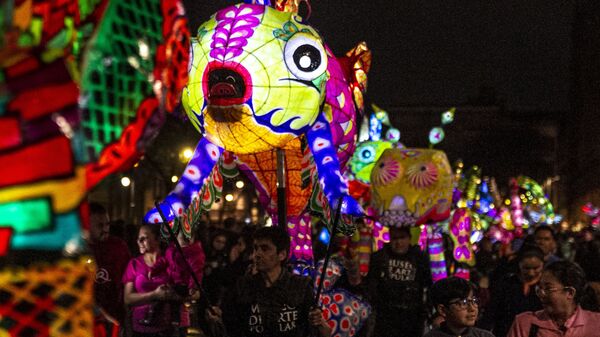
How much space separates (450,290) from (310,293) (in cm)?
78

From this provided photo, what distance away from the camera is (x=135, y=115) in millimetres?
2295

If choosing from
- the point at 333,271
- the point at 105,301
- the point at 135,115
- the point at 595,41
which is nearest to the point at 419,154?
the point at 333,271

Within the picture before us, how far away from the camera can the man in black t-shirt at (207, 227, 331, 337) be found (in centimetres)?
465

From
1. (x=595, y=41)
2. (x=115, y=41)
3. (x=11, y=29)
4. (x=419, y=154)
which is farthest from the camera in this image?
(x=595, y=41)

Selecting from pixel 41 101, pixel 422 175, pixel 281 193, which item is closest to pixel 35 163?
pixel 41 101

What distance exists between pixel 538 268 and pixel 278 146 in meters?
2.21

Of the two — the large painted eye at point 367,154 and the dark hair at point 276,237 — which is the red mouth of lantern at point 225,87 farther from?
the large painted eye at point 367,154

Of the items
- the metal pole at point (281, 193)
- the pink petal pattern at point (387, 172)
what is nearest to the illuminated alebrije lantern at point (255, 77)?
the metal pole at point (281, 193)

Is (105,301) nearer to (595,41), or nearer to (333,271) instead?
(333,271)

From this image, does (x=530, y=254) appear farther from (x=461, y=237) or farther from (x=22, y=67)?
(x=22, y=67)

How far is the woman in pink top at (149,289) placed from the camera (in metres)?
6.12

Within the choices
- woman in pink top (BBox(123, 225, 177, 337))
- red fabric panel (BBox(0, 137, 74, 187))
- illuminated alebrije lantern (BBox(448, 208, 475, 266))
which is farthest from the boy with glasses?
illuminated alebrije lantern (BBox(448, 208, 475, 266))

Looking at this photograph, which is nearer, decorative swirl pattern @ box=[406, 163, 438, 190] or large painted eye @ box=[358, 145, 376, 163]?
decorative swirl pattern @ box=[406, 163, 438, 190]

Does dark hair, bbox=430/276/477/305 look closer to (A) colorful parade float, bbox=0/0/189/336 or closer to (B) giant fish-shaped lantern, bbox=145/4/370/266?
(B) giant fish-shaped lantern, bbox=145/4/370/266
